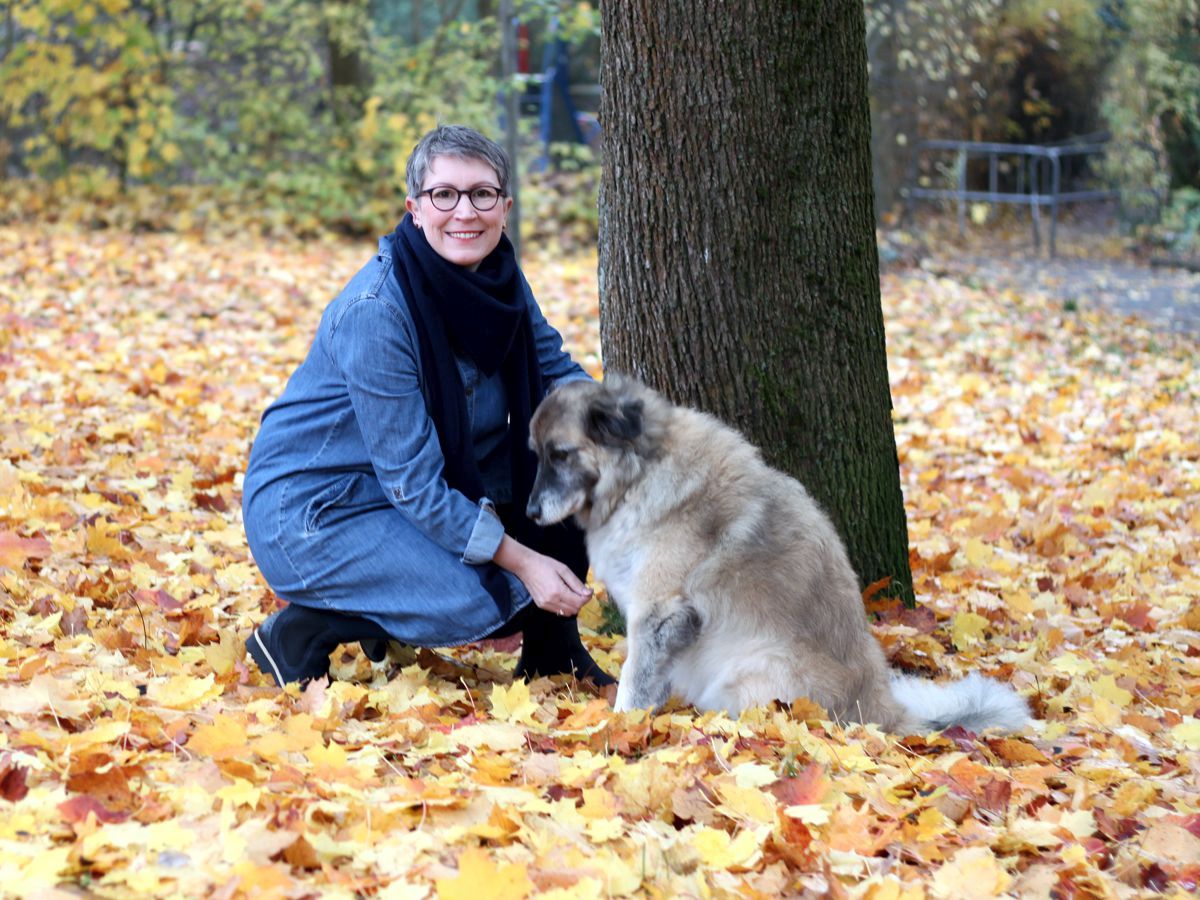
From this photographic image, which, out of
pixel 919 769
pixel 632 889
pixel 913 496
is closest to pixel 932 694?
pixel 919 769

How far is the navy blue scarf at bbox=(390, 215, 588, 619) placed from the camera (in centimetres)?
405

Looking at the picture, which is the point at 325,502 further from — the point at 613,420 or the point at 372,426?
the point at 613,420

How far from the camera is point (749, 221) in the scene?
475 centimetres

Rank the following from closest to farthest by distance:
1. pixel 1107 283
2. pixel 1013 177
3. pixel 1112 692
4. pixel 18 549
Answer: pixel 1112 692 < pixel 18 549 < pixel 1107 283 < pixel 1013 177

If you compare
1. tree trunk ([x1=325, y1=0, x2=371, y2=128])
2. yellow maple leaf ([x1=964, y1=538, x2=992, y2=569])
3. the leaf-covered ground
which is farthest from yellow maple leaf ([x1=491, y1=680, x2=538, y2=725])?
tree trunk ([x1=325, y1=0, x2=371, y2=128])

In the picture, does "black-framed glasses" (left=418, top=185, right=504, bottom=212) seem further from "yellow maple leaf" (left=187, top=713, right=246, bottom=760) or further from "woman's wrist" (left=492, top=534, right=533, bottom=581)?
"yellow maple leaf" (left=187, top=713, right=246, bottom=760)

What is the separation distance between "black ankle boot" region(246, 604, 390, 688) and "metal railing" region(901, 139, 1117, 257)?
48.0ft

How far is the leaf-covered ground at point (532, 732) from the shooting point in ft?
9.04

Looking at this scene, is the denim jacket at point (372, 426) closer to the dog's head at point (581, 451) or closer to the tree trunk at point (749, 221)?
the dog's head at point (581, 451)

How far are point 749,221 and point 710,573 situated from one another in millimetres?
1480

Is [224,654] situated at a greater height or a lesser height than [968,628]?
greater

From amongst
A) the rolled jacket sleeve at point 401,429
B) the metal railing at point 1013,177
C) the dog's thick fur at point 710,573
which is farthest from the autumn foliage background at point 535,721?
the metal railing at point 1013,177

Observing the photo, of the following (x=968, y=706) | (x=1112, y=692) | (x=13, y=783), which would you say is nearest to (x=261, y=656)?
(x=13, y=783)

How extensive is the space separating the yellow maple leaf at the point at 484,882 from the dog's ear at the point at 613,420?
5.37ft
